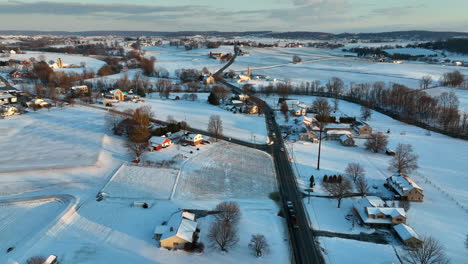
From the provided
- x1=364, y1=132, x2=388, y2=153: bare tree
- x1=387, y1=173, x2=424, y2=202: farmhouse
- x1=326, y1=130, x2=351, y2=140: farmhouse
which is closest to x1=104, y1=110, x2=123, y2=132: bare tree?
x1=326, y1=130, x2=351, y2=140: farmhouse

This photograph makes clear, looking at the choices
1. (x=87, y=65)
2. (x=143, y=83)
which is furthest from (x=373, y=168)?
(x=87, y=65)

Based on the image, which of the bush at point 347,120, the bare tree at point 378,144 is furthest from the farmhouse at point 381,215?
the bush at point 347,120

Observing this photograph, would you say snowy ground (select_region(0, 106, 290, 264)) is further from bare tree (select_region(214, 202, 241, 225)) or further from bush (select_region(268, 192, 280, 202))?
bare tree (select_region(214, 202, 241, 225))

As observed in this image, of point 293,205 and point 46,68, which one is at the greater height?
point 46,68

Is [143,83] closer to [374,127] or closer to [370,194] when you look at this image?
[374,127]

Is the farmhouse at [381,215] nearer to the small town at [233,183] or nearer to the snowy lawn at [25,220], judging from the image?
the small town at [233,183]

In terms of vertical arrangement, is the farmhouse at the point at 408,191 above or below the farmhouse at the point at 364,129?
below
